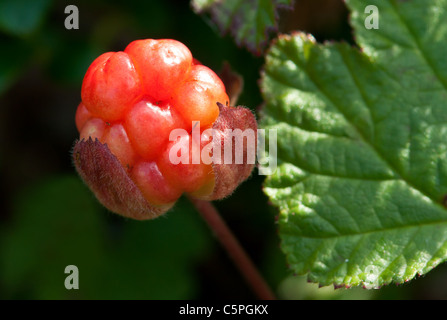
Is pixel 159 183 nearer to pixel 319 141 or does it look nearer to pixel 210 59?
pixel 319 141

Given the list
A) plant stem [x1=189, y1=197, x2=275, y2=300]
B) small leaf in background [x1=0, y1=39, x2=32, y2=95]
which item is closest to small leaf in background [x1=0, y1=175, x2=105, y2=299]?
small leaf in background [x1=0, y1=39, x2=32, y2=95]

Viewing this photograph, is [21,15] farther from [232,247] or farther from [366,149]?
[366,149]

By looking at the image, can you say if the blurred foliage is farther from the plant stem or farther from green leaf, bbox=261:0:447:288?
green leaf, bbox=261:0:447:288

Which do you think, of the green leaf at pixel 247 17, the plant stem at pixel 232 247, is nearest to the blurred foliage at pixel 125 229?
the plant stem at pixel 232 247

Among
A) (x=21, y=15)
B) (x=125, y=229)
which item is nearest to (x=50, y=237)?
(x=125, y=229)

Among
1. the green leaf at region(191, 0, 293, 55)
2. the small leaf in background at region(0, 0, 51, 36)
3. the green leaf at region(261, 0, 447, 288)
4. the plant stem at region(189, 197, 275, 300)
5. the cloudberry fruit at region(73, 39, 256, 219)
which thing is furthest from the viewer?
the small leaf in background at region(0, 0, 51, 36)

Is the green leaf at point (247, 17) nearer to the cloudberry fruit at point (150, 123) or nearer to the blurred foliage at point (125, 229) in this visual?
the cloudberry fruit at point (150, 123)

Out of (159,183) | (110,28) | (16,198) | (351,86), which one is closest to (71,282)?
(16,198)
